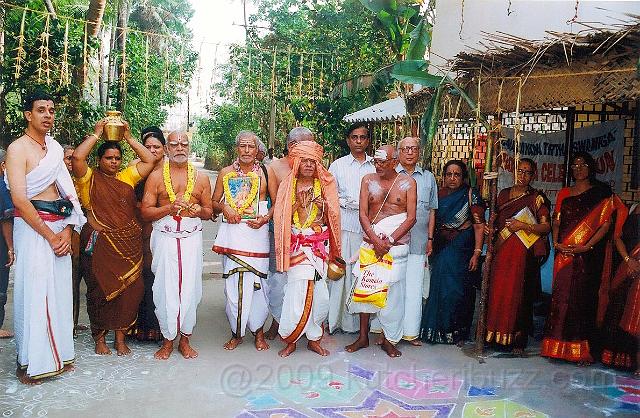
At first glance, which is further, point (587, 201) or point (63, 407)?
point (587, 201)

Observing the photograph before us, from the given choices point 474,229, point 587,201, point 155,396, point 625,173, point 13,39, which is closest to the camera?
point 155,396

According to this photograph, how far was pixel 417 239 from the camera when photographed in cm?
545

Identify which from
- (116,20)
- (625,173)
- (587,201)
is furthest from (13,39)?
(116,20)

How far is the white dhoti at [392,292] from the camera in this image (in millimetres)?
5133

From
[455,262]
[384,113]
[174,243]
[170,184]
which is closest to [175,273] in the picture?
[174,243]

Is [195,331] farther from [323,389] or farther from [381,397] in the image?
[381,397]

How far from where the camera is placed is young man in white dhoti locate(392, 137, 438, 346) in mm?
5438

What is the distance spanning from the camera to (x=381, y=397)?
4.15 metres

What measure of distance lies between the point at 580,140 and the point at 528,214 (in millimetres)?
2482

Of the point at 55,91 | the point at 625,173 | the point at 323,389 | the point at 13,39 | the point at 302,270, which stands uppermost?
the point at 13,39

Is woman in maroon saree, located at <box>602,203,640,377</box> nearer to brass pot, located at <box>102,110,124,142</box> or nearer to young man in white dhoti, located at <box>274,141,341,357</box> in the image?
young man in white dhoti, located at <box>274,141,341,357</box>

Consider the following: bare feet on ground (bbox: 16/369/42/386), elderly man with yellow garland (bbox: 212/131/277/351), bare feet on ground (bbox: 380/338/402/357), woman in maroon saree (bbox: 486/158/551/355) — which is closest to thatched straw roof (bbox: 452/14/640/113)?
woman in maroon saree (bbox: 486/158/551/355)

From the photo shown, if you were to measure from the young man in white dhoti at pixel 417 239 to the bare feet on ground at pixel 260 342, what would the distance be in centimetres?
101

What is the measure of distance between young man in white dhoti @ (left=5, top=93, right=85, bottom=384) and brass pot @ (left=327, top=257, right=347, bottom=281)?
2.16 metres
